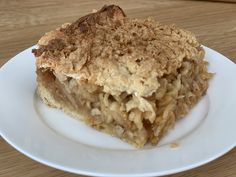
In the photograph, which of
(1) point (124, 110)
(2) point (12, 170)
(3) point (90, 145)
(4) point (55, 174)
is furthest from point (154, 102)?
(2) point (12, 170)

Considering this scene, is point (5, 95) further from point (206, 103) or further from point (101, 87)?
point (206, 103)

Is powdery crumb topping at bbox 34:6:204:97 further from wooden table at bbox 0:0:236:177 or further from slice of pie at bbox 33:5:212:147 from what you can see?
wooden table at bbox 0:0:236:177

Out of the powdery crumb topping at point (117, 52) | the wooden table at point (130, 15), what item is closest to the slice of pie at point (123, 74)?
the powdery crumb topping at point (117, 52)

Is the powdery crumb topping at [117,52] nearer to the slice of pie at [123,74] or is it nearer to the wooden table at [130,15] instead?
the slice of pie at [123,74]

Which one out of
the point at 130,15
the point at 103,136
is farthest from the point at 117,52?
the point at 130,15

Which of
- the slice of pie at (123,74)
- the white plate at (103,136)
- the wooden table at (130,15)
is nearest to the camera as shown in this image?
the white plate at (103,136)

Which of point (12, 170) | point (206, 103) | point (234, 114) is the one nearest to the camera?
point (12, 170)

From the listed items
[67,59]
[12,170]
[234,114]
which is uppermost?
[67,59]

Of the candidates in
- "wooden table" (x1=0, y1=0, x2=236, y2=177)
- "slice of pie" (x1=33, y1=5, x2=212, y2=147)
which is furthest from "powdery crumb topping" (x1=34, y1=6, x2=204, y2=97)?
"wooden table" (x1=0, y1=0, x2=236, y2=177)
